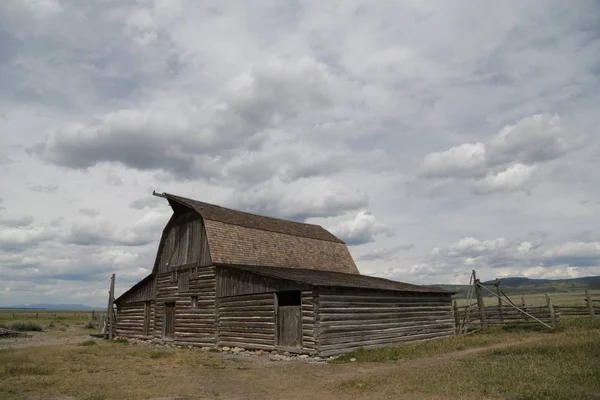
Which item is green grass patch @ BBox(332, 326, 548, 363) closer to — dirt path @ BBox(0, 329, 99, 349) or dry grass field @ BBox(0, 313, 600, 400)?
dry grass field @ BBox(0, 313, 600, 400)

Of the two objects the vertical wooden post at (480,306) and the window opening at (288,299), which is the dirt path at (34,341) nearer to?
the window opening at (288,299)

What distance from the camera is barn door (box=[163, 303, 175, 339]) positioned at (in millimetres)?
27547

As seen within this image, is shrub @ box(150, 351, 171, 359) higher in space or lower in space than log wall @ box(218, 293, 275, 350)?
lower

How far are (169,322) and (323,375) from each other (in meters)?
15.5

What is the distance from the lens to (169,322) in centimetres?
2788

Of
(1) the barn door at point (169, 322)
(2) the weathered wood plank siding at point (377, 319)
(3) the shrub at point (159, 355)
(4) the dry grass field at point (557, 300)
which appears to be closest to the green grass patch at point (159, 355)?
(3) the shrub at point (159, 355)

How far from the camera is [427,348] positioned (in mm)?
20859

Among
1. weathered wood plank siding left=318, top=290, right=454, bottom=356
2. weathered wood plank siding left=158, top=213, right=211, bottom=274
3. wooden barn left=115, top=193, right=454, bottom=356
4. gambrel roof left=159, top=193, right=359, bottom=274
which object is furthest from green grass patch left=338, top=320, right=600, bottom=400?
weathered wood plank siding left=158, top=213, right=211, bottom=274

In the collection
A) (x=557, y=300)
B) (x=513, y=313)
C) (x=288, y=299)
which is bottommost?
(x=557, y=300)

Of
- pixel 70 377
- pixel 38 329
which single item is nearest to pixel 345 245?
pixel 70 377

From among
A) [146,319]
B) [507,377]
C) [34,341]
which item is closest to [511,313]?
[507,377]

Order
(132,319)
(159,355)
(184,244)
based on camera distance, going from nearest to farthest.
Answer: (159,355) → (184,244) → (132,319)

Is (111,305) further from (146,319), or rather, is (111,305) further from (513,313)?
(513,313)

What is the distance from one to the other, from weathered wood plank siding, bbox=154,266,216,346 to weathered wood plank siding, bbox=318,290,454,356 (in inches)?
299
